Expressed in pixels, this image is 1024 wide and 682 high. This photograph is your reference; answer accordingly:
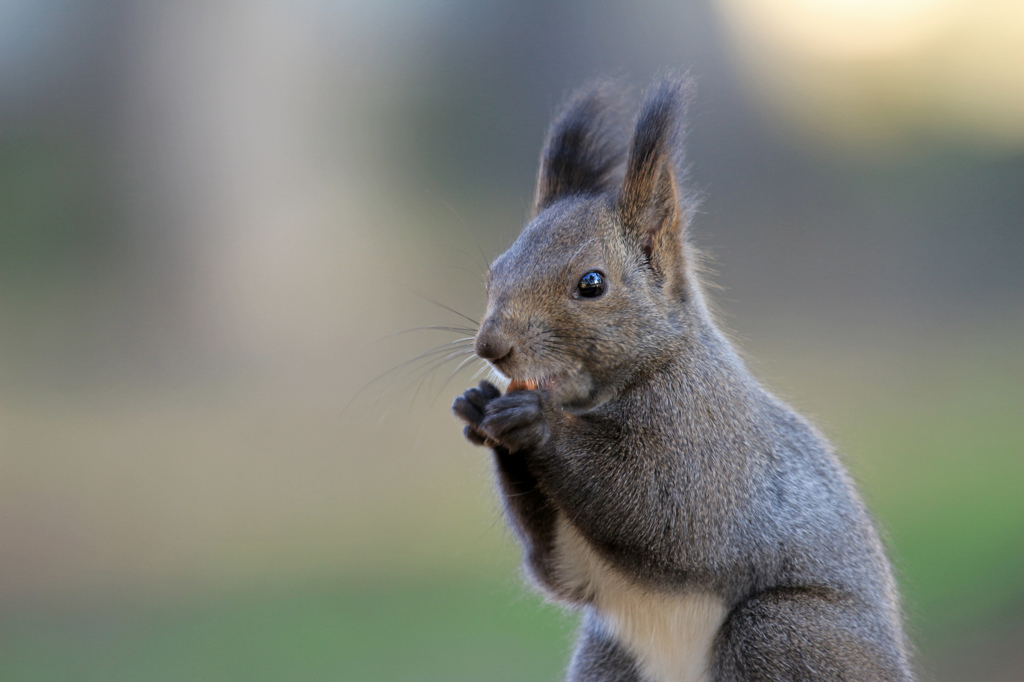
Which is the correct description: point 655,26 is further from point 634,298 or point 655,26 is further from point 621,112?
point 634,298

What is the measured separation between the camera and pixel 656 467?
1.81 m

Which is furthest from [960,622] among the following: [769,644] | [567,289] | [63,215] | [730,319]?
[63,215]

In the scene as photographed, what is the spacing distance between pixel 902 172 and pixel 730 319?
8.59ft

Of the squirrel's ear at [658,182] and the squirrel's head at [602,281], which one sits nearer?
the squirrel's head at [602,281]

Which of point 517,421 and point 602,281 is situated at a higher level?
point 602,281

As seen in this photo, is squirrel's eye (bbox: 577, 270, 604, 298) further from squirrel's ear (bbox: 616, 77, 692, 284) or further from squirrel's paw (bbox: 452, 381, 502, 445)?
squirrel's paw (bbox: 452, 381, 502, 445)

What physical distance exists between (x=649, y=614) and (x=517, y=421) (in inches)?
22.1

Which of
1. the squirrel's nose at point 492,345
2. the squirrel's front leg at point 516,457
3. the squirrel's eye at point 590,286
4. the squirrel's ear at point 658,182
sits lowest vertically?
the squirrel's front leg at point 516,457

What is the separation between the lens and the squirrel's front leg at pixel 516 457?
166 centimetres

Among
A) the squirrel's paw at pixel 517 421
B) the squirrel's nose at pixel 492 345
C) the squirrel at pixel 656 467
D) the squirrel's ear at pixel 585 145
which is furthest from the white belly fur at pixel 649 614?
the squirrel's ear at pixel 585 145

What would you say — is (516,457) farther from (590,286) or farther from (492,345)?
(590,286)

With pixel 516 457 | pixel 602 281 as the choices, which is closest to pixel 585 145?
pixel 602 281

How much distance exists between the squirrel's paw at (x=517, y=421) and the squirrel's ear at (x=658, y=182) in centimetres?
45

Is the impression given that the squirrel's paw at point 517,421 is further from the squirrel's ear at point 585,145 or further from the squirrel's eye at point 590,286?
the squirrel's ear at point 585,145
